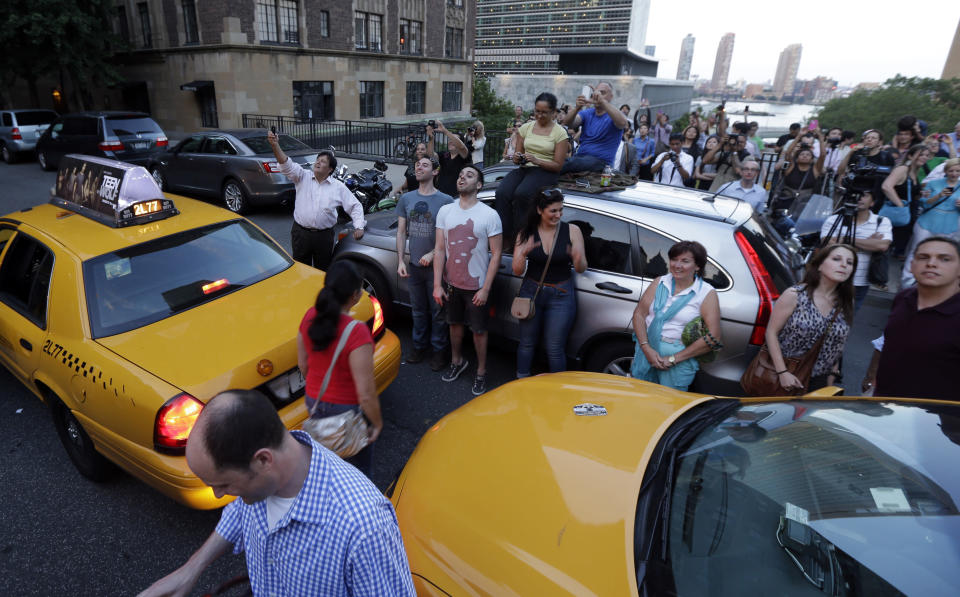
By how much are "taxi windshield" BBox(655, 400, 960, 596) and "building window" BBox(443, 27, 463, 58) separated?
124ft

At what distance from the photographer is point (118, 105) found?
92.2 feet

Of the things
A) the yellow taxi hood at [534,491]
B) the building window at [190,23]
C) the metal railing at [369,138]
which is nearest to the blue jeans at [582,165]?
the yellow taxi hood at [534,491]

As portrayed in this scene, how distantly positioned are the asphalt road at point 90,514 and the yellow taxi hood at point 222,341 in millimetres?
972

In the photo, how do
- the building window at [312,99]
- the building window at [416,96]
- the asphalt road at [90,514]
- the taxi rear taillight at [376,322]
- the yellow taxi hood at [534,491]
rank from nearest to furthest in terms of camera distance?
the yellow taxi hood at [534,491] < the asphalt road at [90,514] < the taxi rear taillight at [376,322] < the building window at [312,99] < the building window at [416,96]

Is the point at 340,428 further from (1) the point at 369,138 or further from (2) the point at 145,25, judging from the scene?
(2) the point at 145,25

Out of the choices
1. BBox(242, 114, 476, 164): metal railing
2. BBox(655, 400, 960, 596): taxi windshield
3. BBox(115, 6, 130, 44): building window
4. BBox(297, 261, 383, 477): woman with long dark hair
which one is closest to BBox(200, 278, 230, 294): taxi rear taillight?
BBox(297, 261, 383, 477): woman with long dark hair

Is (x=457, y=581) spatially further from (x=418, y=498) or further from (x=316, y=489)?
→ (x=316, y=489)

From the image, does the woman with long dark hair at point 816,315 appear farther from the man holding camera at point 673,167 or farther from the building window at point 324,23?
the building window at point 324,23

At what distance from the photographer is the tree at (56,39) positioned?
61.4 feet

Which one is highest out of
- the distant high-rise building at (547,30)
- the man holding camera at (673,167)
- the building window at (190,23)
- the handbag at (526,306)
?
the distant high-rise building at (547,30)

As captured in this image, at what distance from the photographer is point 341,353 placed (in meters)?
2.34

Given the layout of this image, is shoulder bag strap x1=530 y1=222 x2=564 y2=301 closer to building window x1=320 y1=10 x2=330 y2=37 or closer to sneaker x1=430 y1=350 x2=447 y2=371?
sneaker x1=430 y1=350 x2=447 y2=371

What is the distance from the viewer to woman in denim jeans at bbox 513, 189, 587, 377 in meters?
3.76

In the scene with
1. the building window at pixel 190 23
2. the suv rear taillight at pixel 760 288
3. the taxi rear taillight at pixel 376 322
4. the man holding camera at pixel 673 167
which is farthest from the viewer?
the building window at pixel 190 23
